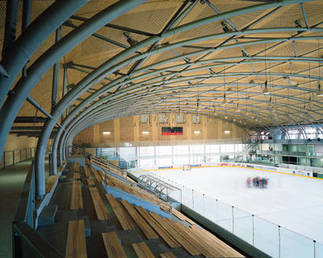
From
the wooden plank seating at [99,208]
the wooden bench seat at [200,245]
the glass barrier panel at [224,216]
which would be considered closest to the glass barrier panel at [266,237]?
the glass barrier panel at [224,216]

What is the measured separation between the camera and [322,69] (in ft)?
53.7

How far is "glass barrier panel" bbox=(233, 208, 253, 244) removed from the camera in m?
9.40

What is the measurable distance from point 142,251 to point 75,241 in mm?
1432

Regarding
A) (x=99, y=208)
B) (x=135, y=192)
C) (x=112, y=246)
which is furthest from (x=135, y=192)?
(x=112, y=246)

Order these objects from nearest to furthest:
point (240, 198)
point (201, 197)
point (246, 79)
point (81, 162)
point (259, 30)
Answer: point (259, 30) → point (201, 197) → point (81, 162) → point (240, 198) → point (246, 79)

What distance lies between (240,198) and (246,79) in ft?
35.1

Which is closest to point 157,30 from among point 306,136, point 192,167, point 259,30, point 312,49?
point 259,30

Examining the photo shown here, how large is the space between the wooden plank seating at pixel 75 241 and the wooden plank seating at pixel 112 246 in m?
0.48

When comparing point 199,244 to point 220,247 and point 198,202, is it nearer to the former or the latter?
point 220,247

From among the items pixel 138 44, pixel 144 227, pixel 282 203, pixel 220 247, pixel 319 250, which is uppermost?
pixel 138 44

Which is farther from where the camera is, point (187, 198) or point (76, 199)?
point (187, 198)

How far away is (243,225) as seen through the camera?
980 centimetres

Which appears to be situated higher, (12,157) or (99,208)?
(12,157)

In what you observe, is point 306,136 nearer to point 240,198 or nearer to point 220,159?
point 220,159
